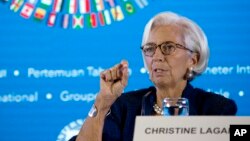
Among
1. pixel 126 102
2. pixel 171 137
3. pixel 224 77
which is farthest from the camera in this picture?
pixel 224 77

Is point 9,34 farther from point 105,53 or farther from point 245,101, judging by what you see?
point 245,101

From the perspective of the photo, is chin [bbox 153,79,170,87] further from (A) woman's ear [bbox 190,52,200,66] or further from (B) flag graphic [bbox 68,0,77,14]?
(B) flag graphic [bbox 68,0,77,14]

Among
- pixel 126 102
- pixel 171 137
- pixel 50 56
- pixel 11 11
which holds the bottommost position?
pixel 171 137

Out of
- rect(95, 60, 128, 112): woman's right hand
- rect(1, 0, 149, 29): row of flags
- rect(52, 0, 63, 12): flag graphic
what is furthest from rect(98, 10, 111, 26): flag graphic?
rect(95, 60, 128, 112): woman's right hand

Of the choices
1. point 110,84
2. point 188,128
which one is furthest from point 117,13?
point 188,128

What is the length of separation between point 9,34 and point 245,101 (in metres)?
1.28

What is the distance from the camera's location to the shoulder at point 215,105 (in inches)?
85.7

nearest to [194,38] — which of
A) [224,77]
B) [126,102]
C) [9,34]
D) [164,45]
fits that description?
[164,45]

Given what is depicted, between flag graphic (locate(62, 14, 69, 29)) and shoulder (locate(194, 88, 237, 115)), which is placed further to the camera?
flag graphic (locate(62, 14, 69, 29))

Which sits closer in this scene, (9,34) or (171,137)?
(171,137)

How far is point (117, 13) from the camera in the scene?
9.96 feet

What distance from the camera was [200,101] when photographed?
7.37ft

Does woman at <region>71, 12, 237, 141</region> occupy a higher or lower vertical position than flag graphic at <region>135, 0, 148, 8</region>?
lower

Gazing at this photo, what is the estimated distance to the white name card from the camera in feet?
4.02
